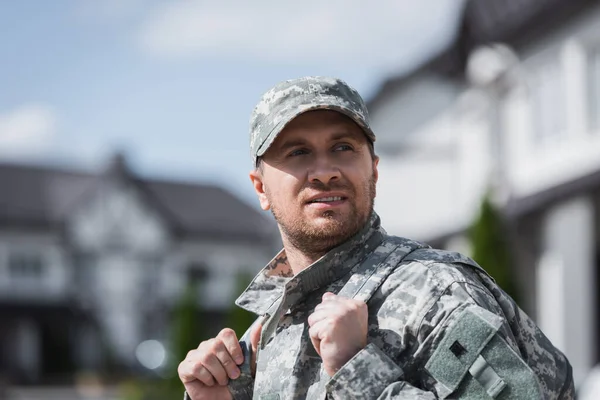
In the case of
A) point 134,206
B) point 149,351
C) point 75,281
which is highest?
point 134,206

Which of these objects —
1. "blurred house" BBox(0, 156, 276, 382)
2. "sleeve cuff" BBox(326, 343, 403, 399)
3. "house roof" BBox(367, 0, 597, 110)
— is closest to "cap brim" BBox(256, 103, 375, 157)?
"sleeve cuff" BBox(326, 343, 403, 399)

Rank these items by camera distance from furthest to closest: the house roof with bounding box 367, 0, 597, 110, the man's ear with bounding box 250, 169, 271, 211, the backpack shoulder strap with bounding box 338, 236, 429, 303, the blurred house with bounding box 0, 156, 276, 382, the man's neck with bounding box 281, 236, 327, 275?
the blurred house with bounding box 0, 156, 276, 382
the house roof with bounding box 367, 0, 597, 110
the man's ear with bounding box 250, 169, 271, 211
the man's neck with bounding box 281, 236, 327, 275
the backpack shoulder strap with bounding box 338, 236, 429, 303

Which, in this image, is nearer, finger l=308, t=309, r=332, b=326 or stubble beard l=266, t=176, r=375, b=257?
finger l=308, t=309, r=332, b=326

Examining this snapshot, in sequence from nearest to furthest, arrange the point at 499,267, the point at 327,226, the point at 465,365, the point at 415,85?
the point at 465,365 → the point at 327,226 → the point at 499,267 → the point at 415,85

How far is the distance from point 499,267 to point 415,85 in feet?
31.8

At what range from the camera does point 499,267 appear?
13680 millimetres

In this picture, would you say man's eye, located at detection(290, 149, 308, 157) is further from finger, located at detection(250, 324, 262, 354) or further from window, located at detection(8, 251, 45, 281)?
window, located at detection(8, 251, 45, 281)

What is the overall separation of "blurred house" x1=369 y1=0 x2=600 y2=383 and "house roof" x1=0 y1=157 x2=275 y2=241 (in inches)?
1047

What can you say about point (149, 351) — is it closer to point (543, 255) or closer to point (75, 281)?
point (75, 281)

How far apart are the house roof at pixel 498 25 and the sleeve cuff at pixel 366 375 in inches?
493

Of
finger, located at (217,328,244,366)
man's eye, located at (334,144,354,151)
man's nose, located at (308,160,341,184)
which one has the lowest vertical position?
finger, located at (217,328,244,366)

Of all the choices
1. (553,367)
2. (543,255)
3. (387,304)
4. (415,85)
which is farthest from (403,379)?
(415,85)

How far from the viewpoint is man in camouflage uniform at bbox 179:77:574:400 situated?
198 cm

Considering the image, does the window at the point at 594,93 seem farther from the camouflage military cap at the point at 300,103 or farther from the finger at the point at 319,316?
the finger at the point at 319,316
